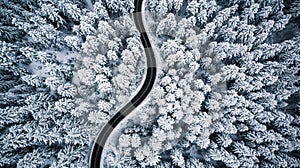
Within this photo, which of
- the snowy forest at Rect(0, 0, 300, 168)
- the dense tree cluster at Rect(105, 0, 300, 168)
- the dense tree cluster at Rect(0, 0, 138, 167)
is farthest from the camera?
the dense tree cluster at Rect(105, 0, 300, 168)

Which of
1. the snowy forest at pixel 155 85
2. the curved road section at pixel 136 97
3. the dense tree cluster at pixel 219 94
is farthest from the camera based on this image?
the curved road section at pixel 136 97

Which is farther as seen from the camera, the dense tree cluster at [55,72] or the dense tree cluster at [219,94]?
the dense tree cluster at [219,94]

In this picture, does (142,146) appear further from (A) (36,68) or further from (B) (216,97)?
(A) (36,68)

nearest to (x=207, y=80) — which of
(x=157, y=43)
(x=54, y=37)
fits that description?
(x=157, y=43)

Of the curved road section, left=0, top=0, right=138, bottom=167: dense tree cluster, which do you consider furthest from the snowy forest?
the curved road section

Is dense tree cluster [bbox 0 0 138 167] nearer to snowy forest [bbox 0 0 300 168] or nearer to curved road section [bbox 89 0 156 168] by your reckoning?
snowy forest [bbox 0 0 300 168]

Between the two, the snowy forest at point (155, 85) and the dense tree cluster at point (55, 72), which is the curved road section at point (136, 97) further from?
the dense tree cluster at point (55, 72)

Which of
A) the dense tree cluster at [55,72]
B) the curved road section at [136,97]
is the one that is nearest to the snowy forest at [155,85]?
the dense tree cluster at [55,72]
